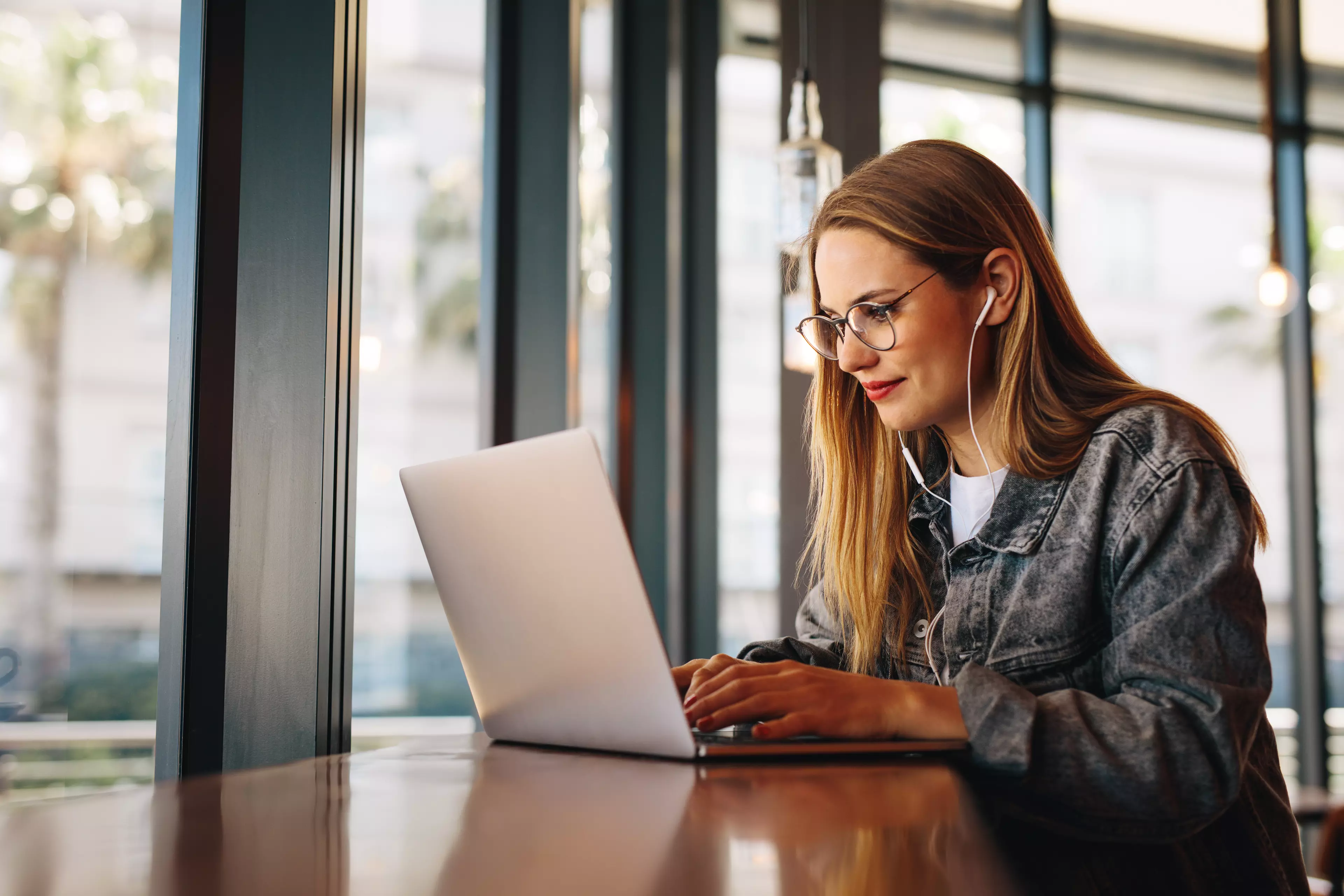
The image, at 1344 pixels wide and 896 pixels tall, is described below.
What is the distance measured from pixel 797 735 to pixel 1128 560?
39 centimetres

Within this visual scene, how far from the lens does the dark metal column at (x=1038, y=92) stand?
4523 millimetres

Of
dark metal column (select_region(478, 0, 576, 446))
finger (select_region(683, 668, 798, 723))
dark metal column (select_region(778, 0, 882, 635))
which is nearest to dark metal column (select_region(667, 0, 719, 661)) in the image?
dark metal column (select_region(778, 0, 882, 635))

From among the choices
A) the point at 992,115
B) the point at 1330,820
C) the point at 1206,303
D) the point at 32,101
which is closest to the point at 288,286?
the point at 32,101

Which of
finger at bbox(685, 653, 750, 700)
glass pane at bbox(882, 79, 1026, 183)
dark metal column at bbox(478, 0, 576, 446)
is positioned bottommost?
finger at bbox(685, 653, 750, 700)

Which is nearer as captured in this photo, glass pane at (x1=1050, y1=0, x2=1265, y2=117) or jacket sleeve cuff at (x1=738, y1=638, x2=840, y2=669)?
jacket sleeve cuff at (x1=738, y1=638, x2=840, y2=669)

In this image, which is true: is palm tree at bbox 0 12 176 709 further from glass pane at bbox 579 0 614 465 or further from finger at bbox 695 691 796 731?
glass pane at bbox 579 0 614 465

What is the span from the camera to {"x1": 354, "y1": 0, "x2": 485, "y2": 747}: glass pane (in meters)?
2.18

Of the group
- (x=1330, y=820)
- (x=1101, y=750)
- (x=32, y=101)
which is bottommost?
(x=1330, y=820)

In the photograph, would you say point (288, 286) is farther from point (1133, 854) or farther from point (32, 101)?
point (1133, 854)

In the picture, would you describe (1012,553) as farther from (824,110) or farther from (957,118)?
(957,118)

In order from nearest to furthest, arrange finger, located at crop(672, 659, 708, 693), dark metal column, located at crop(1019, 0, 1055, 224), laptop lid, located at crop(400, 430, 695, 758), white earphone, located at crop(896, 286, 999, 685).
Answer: laptop lid, located at crop(400, 430, 695, 758), finger, located at crop(672, 659, 708, 693), white earphone, located at crop(896, 286, 999, 685), dark metal column, located at crop(1019, 0, 1055, 224)

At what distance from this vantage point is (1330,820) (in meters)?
2.63

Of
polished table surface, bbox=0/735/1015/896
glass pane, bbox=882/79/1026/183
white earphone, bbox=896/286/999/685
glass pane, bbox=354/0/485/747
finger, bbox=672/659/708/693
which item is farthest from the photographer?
glass pane, bbox=882/79/1026/183

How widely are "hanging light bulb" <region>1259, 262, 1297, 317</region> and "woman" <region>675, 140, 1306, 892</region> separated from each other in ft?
10.6
